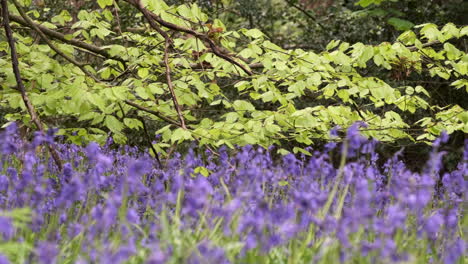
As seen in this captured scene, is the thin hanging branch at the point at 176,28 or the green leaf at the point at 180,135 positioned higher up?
the thin hanging branch at the point at 176,28

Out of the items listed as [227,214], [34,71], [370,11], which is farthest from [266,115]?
[370,11]

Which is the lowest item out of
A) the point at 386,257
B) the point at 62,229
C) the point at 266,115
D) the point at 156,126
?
the point at 156,126

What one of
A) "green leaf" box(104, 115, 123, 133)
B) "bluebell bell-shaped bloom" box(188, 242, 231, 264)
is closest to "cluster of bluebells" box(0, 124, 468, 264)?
"bluebell bell-shaped bloom" box(188, 242, 231, 264)

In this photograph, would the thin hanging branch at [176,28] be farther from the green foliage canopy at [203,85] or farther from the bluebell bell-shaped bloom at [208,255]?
the bluebell bell-shaped bloom at [208,255]

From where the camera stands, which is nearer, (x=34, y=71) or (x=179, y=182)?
(x=179, y=182)

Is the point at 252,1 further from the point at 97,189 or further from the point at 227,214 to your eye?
the point at 227,214

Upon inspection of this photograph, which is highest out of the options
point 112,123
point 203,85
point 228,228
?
point 228,228

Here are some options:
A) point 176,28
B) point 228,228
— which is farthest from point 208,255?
point 176,28

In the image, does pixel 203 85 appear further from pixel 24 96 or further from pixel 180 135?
pixel 24 96

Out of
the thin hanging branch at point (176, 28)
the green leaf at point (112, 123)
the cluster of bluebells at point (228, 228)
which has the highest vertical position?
the thin hanging branch at point (176, 28)

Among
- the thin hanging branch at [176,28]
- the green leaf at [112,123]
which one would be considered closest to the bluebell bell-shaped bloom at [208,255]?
the green leaf at [112,123]

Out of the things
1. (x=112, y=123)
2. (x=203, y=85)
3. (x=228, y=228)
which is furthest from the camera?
(x=203, y=85)

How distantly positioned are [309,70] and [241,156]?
1757 millimetres

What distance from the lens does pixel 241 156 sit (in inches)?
129
